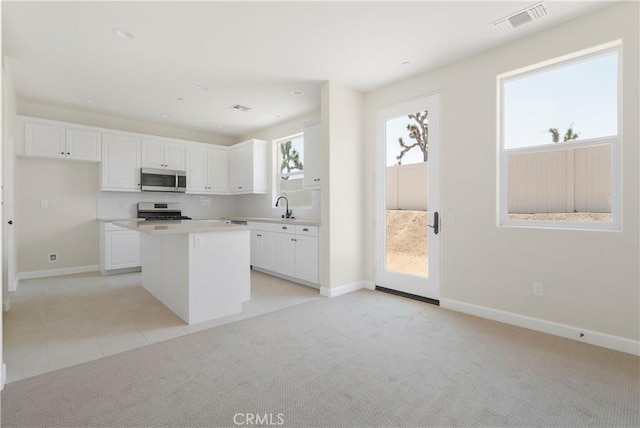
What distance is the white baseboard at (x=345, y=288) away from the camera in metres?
3.93

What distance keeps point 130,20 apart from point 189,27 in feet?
1.53

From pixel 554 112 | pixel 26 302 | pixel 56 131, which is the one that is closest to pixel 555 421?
pixel 554 112

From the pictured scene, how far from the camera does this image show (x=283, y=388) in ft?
6.46

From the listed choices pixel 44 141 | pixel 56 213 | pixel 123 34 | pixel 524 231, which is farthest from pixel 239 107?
pixel 524 231

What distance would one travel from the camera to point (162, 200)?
20.1 ft

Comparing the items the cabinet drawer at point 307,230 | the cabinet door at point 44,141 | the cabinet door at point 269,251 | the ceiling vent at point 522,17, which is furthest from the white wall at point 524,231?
the cabinet door at point 44,141

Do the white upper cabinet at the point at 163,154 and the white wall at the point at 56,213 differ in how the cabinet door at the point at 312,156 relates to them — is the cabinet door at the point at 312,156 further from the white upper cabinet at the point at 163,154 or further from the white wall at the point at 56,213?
the white wall at the point at 56,213

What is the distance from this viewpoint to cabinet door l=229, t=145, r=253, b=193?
6.11 meters

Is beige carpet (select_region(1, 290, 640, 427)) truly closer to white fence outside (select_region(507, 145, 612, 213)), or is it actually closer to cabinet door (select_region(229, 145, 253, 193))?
white fence outside (select_region(507, 145, 612, 213))

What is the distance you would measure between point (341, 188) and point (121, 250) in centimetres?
376

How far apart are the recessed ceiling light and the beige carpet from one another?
2.74m

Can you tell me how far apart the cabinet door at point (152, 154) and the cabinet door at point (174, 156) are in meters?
0.07

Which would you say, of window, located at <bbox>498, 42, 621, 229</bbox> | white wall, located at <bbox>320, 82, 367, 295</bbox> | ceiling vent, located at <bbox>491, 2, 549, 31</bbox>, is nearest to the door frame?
white wall, located at <bbox>320, 82, 367, 295</bbox>

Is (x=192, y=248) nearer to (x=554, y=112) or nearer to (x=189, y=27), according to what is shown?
(x=189, y=27)
